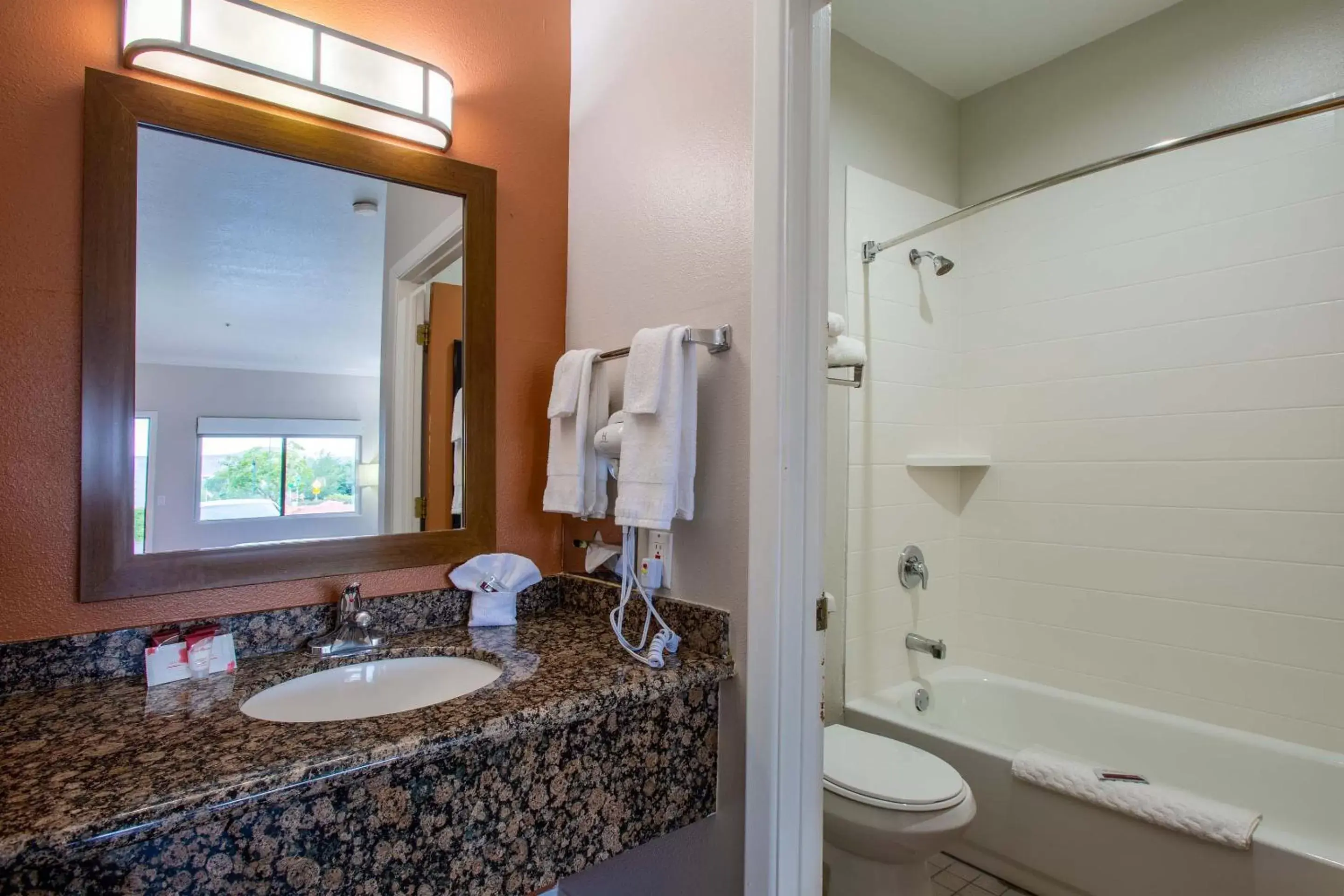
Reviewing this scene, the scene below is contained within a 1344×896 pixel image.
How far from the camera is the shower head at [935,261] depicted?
7.79ft

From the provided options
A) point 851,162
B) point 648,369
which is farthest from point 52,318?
point 851,162

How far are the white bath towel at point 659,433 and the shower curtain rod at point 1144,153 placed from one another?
133 cm

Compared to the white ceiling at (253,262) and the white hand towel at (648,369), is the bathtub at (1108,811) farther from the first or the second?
the white ceiling at (253,262)

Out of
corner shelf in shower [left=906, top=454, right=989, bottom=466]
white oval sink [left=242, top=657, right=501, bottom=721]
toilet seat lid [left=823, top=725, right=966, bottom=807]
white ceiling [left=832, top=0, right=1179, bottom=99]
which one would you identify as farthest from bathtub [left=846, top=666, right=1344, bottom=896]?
white ceiling [left=832, top=0, right=1179, bottom=99]

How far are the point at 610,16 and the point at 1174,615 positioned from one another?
93.0 inches

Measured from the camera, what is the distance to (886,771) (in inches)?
65.6

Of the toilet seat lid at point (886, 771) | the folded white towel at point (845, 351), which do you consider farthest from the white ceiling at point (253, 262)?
the toilet seat lid at point (886, 771)

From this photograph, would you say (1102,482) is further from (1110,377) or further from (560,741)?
(560,741)

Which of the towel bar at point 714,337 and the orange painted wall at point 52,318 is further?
the towel bar at point 714,337

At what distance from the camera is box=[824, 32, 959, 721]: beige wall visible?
2.12 metres

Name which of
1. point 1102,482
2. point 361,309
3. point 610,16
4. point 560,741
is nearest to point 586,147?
point 610,16

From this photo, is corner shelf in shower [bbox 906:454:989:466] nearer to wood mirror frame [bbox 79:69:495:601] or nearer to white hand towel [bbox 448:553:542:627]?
white hand towel [bbox 448:553:542:627]

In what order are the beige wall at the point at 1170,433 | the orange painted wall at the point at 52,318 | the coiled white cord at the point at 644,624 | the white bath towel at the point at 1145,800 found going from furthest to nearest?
the beige wall at the point at 1170,433, the white bath towel at the point at 1145,800, the coiled white cord at the point at 644,624, the orange painted wall at the point at 52,318

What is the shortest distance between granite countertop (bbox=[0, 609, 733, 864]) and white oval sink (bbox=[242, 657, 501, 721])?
0.05 feet
